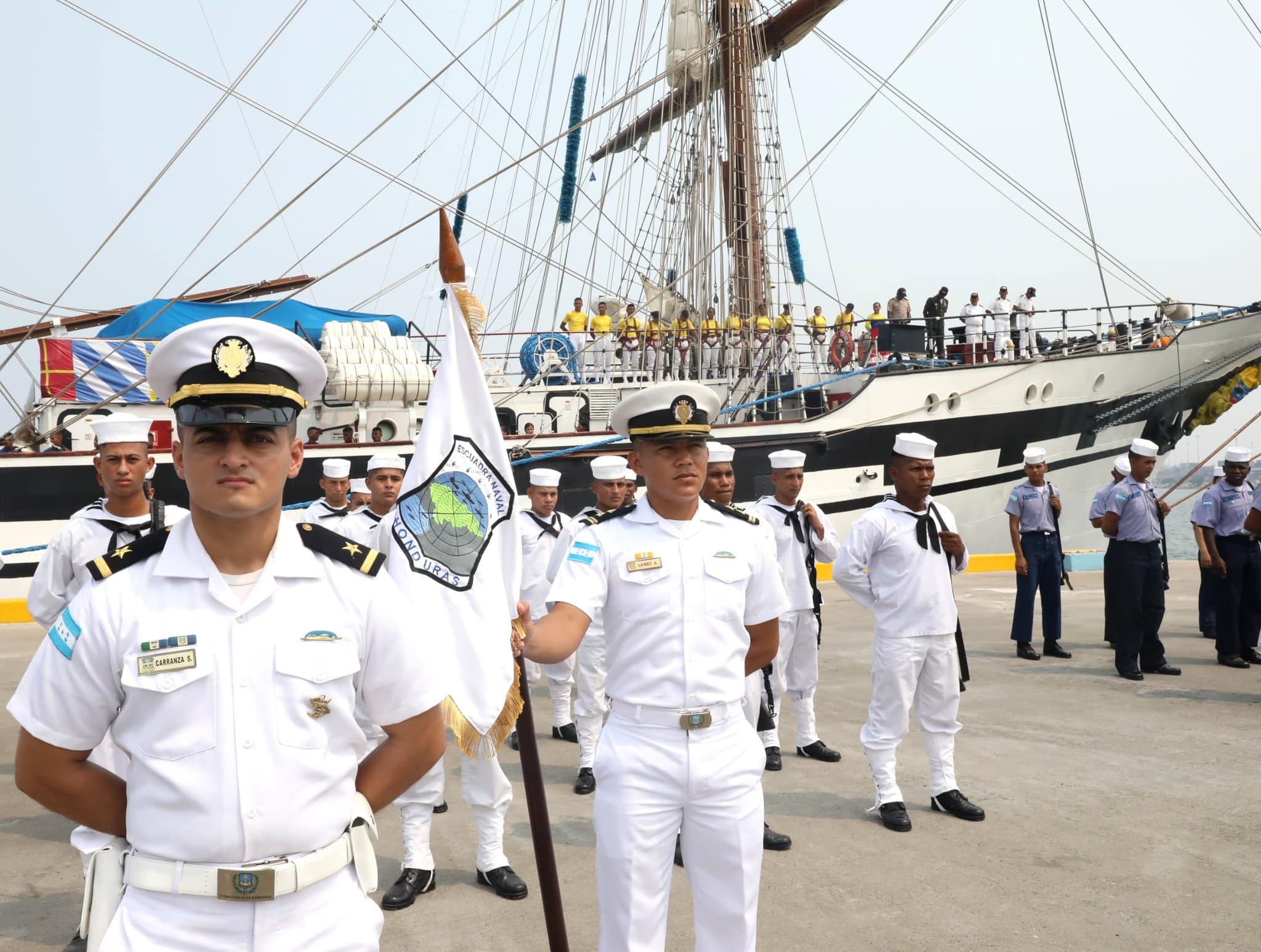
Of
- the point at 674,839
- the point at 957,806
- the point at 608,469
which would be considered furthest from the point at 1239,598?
the point at 674,839

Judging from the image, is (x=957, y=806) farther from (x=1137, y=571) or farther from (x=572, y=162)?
(x=572, y=162)

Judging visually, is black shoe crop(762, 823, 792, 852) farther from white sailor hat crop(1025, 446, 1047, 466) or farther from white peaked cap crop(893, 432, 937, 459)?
white sailor hat crop(1025, 446, 1047, 466)

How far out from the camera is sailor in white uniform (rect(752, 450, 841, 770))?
715cm

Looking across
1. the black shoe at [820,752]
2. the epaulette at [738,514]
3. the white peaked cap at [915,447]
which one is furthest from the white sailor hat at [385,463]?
the epaulette at [738,514]

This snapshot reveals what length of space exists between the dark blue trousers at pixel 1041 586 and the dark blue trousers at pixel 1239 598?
1.35 meters

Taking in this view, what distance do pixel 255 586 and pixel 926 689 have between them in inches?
175

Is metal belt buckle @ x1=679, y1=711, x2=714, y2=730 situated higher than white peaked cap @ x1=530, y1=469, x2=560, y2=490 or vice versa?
white peaked cap @ x1=530, y1=469, x2=560, y2=490

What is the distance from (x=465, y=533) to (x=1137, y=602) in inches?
295

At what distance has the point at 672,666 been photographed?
3.33 metres

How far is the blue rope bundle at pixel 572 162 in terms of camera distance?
19.8 meters

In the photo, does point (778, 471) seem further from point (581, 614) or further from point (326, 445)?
point (326, 445)

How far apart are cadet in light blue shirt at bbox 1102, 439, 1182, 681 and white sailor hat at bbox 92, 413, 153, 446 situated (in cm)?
754

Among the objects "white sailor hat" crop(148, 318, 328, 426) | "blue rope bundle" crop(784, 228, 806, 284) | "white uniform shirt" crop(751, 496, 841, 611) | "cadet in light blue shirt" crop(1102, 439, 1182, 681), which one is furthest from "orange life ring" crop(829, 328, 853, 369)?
"white sailor hat" crop(148, 318, 328, 426)

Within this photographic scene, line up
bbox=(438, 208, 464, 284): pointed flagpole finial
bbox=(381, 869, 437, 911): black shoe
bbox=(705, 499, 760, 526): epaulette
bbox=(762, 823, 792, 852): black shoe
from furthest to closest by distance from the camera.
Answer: bbox=(762, 823, 792, 852): black shoe, bbox=(381, 869, 437, 911): black shoe, bbox=(705, 499, 760, 526): epaulette, bbox=(438, 208, 464, 284): pointed flagpole finial
